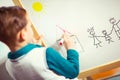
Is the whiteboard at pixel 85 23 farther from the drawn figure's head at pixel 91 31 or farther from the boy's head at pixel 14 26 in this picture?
the boy's head at pixel 14 26

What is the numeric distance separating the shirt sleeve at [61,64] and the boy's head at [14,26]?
0.10 metres

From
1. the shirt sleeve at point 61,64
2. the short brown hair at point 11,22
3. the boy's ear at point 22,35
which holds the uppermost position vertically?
the short brown hair at point 11,22

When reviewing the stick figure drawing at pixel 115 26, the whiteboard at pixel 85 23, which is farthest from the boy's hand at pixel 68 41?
the stick figure drawing at pixel 115 26

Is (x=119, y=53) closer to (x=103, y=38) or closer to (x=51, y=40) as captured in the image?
(x=103, y=38)

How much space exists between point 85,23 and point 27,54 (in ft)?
1.05

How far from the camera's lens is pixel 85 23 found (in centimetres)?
106

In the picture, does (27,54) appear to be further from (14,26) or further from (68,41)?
(68,41)

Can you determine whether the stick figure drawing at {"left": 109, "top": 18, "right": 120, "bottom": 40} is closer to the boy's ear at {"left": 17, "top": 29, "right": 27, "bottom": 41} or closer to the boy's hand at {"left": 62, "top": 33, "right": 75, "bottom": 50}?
the boy's hand at {"left": 62, "top": 33, "right": 75, "bottom": 50}

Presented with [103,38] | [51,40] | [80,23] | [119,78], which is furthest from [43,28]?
[119,78]

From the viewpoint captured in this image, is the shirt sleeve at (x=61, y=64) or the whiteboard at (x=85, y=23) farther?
the whiteboard at (x=85, y=23)

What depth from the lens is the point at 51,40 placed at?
3.66 feet

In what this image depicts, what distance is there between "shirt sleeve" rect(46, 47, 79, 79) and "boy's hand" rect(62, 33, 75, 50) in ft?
0.29

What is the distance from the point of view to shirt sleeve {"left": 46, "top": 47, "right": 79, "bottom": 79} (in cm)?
86

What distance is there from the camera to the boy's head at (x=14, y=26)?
0.83 m
